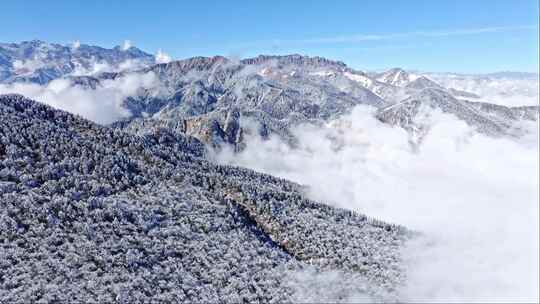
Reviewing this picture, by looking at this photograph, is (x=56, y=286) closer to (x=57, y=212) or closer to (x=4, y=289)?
(x=4, y=289)

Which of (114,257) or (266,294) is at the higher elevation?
(114,257)

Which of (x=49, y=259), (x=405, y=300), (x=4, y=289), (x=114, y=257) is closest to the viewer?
(x=4, y=289)

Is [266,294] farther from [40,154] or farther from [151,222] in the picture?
[40,154]

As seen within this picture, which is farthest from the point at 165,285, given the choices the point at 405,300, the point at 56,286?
the point at 405,300

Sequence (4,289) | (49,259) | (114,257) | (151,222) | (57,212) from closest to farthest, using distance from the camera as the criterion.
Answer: (4,289) → (49,259) → (114,257) → (57,212) → (151,222)

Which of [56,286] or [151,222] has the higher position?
[151,222]

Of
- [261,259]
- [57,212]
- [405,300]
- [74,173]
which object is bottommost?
[405,300]

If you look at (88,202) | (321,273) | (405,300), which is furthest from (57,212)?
(405,300)

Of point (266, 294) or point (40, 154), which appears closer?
point (266, 294)

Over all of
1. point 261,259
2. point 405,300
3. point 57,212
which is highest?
point 57,212
